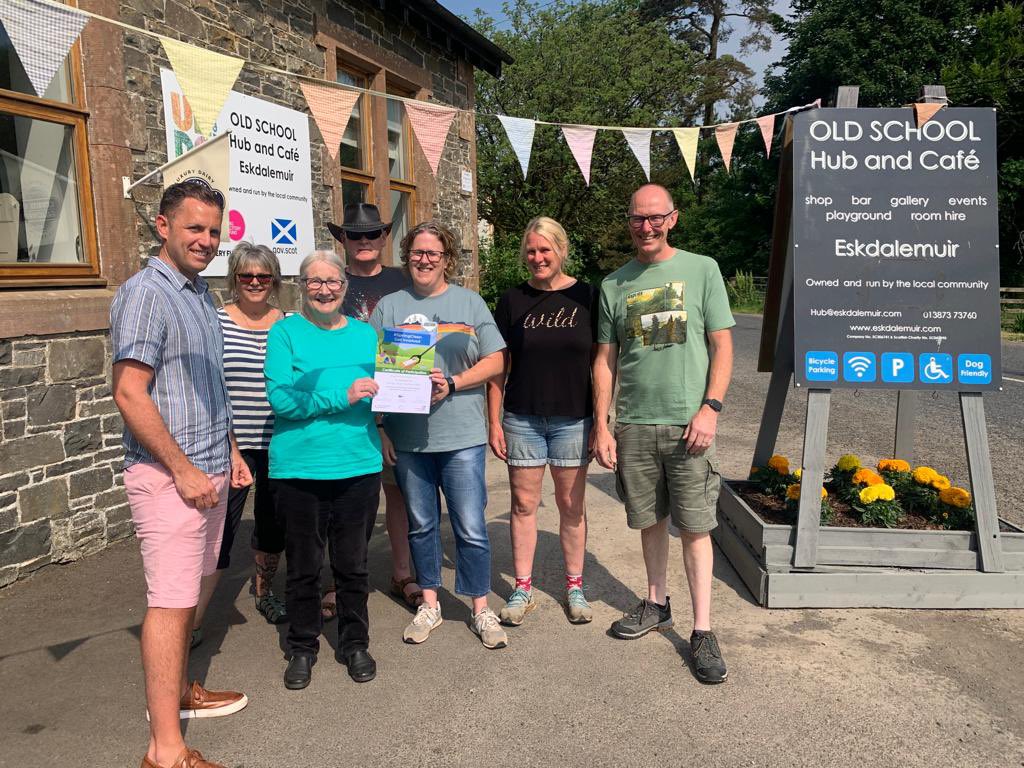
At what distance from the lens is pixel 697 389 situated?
3104 millimetres

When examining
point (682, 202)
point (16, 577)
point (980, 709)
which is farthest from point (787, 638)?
point (682, 202)

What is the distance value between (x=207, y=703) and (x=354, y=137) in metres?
6.14

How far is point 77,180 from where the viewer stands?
461cm

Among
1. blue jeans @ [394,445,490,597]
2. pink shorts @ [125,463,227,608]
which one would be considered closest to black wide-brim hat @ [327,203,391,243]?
blue jeans @ [394,445,490,597]

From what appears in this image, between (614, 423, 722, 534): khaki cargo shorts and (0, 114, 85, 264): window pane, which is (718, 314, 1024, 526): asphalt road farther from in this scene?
(0, 114, 85, 264): window pane

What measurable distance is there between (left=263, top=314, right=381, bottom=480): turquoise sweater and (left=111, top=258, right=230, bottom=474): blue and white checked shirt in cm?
27

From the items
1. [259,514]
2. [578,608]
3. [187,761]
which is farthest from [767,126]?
[187,761]

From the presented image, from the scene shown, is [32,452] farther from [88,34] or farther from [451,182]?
[451,182]

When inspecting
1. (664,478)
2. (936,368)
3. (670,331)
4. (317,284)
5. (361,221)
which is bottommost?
(664,478)

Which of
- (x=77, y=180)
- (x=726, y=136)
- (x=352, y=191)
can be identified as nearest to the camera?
(x=77, y=180)

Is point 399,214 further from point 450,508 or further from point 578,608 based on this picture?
point 578,608

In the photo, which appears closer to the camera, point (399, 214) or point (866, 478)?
point (866, 478)

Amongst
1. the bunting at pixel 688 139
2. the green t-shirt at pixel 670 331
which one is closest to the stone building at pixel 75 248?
the green t-shirt at pixel 670 331

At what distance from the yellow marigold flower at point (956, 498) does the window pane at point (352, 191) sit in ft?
18.7
